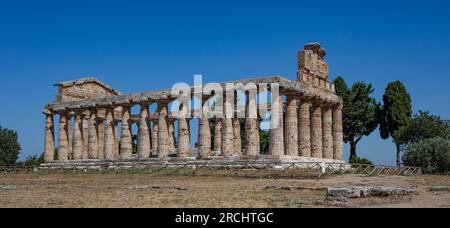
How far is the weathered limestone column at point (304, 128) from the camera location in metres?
43.7

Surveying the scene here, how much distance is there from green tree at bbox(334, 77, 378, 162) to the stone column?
27.5 meters

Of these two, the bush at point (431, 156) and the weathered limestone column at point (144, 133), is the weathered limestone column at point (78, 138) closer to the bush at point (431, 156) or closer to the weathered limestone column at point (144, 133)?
the weathered limestone column at point (144, 133)

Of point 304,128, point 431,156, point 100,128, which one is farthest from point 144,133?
point 431,156

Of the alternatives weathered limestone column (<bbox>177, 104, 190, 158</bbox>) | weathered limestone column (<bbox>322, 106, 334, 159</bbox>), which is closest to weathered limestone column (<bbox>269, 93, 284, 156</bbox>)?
weathered limestone column (<bbox>322, 106, 334, 159</bbox>)

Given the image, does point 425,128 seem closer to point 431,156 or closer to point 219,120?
point 431,156

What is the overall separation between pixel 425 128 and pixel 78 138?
34502 mm

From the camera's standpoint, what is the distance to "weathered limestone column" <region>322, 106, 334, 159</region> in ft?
153

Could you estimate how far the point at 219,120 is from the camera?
50875 millimetres

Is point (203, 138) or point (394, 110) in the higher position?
point (394, 110)
